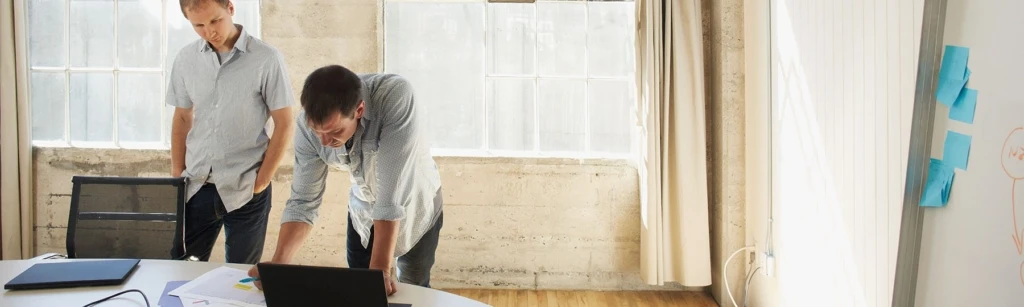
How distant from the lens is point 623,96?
4180 mm

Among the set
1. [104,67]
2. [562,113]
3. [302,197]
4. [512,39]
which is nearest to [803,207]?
[562,113]

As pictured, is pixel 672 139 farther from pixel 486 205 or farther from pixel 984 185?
pixel 984 185

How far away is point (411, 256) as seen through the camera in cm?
245

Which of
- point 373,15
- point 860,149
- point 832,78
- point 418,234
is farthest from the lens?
point 373,15

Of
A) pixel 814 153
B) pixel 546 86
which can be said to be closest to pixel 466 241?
pixel 546 86

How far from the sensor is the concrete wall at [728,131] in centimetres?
376

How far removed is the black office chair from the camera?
247cm

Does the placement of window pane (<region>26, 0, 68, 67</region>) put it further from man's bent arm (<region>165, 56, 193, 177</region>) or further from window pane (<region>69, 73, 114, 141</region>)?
man's bent arm (<region>165, 56, 193, 177</region>)

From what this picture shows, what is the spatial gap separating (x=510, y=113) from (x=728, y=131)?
1.21m

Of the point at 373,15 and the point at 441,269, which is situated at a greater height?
the point at 373,15

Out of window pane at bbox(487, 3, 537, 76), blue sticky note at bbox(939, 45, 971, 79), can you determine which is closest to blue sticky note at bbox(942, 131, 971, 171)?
blue sticky note at bbox(939, 45, 971, 79)

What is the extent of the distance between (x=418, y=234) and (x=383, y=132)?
49 centimetres

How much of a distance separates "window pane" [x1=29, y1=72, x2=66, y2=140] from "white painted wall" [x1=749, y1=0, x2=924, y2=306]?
13.0 feet

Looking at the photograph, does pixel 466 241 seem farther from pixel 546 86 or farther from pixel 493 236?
pixel 546 86
